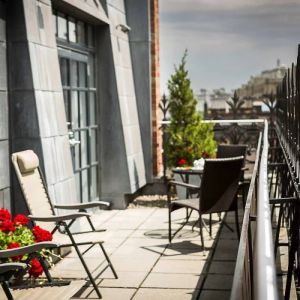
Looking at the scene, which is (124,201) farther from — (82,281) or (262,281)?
(262,281)

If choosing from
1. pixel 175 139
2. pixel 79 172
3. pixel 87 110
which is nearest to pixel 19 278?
pixel 79 172

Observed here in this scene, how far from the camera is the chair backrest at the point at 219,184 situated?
6742 millimetres

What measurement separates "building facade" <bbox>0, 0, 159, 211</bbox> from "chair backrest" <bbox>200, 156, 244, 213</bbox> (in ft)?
4.94

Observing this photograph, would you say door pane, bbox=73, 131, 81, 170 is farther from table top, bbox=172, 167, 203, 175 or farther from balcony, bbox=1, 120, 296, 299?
table top, bbox=172, 167, 203, 175

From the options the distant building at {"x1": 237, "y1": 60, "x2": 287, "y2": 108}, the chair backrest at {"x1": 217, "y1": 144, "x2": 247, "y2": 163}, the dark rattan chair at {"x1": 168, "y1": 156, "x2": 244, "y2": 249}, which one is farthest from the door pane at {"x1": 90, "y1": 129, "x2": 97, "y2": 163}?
the distant building at {"x1": 237, "y1": 60, "x2": 287, "y2": 108}

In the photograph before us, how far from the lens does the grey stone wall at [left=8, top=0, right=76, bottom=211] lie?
21.1ft

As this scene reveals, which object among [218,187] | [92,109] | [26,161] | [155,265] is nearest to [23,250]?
[26,161]

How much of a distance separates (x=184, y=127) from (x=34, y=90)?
462 cm

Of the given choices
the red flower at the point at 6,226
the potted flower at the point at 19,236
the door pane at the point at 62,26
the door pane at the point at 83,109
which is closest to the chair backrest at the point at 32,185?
the potted flower at the point at 19,236

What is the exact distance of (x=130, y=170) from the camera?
10.1 meters

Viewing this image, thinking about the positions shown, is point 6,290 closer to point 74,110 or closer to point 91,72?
point 74,110

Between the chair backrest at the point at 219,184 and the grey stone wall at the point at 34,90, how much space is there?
1.50m

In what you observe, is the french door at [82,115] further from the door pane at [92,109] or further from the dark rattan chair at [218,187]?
the dark rattan chair at [218,187]

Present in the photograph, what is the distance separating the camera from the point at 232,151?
9062mm
